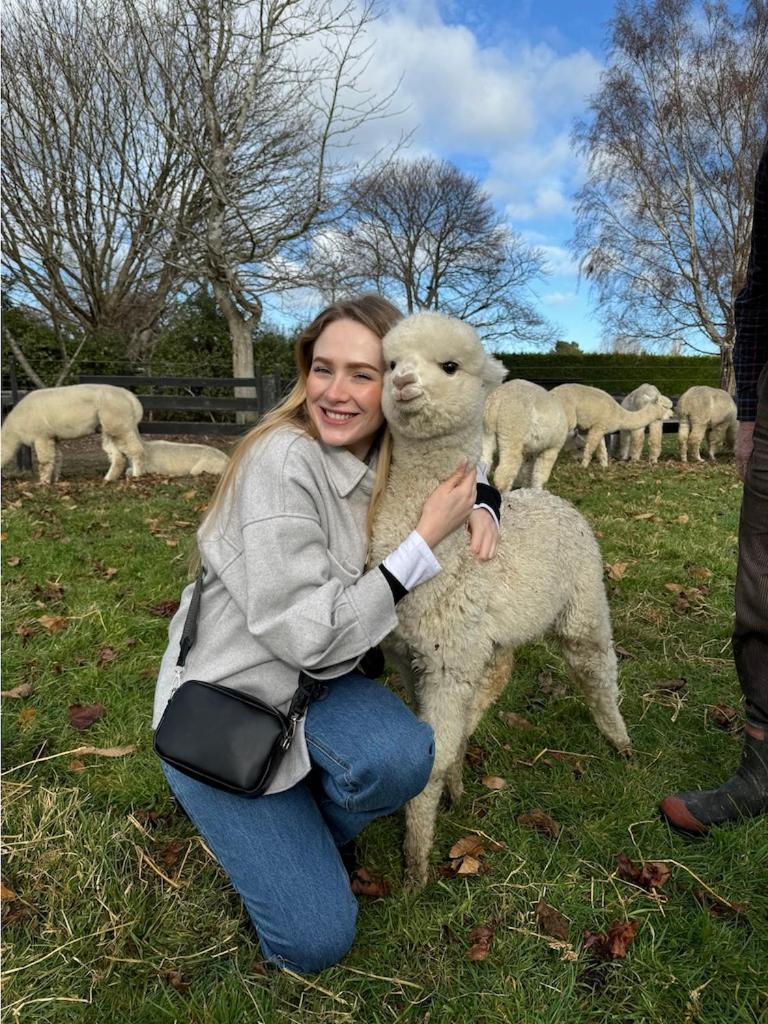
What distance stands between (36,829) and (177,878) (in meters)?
0.53

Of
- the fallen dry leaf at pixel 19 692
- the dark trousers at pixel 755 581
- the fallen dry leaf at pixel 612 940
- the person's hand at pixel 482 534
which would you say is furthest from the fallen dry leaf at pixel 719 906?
the fallen dry leaf at pixel 19 692

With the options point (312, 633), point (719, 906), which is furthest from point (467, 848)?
point (312, 633)

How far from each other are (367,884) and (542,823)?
66cm

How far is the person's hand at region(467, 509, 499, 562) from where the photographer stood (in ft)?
7.44

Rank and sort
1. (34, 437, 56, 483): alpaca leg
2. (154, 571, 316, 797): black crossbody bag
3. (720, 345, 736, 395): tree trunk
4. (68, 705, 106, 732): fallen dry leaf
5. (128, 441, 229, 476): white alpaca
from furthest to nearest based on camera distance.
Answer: (720, 345, 736, 395): tree trunk, (128, 441, 229, 476): white alpaca, (34, 437, 56, 483): alpaca leg, (68, 705, 106, 732): fallen dry leaf, (154, 571, 316, 797): black crossbody bag

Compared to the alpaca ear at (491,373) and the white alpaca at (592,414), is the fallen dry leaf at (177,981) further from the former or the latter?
the white alpaca at (592,414)

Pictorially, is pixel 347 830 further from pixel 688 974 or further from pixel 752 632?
pixel 752 632

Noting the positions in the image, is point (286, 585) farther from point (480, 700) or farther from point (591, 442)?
point (591, 442)

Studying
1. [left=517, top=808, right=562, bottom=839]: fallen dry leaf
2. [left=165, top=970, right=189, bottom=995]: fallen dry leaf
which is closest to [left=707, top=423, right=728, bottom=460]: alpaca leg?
[left=517, top=808, right=562, bottom=839]: fallen dry leaf

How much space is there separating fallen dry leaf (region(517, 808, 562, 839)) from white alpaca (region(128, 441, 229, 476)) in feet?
28.5

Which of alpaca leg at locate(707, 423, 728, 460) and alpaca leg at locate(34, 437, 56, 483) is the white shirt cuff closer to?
alpaca leg at locate(34, 437, 56, 483)

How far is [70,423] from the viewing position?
9.63 m

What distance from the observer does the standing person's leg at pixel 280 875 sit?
1.83 meters

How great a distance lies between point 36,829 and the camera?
90.8 inches
